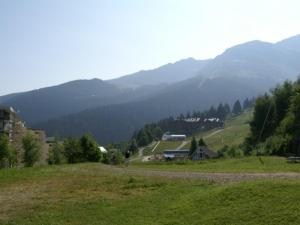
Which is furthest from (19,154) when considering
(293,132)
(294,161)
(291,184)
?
(291,184)

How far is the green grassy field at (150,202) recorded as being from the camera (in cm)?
1744

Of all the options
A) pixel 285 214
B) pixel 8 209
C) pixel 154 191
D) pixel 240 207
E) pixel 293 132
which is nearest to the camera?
pixel 285 214

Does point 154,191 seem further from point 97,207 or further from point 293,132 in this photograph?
point 293,132

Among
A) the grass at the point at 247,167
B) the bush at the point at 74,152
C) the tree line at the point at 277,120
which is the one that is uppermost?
the tree line at the point at 277,120

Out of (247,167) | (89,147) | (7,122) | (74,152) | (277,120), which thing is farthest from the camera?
(7,122)

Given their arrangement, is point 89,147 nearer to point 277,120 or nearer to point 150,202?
point 277,120

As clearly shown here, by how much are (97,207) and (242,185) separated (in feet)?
21.6

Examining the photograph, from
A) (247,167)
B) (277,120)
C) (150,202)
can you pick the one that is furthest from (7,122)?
(150,202)

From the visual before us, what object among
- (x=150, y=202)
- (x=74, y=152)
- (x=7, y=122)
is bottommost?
(x=150, y=202)

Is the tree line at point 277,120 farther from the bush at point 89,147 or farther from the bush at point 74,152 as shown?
the bush at point 74,152

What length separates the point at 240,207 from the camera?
17906 millimetres

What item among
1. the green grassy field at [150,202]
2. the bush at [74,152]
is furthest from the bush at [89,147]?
the green grassy field at [150,202]

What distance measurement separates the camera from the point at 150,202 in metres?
21.7

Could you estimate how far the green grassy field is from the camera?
687 inches
